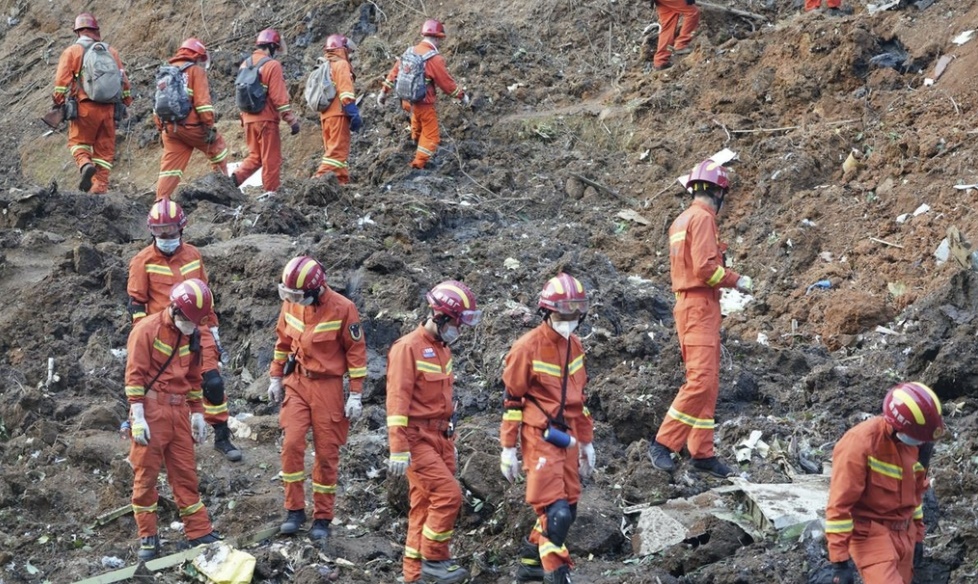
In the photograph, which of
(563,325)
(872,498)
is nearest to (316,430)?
(563,325)

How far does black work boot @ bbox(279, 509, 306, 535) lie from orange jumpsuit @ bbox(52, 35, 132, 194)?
7793mm

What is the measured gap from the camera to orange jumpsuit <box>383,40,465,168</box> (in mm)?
15594

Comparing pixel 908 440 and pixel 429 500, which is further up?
pixel 908 440

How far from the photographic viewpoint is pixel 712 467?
9.66 m

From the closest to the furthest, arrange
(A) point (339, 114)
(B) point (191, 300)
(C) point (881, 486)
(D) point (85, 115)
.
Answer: (C) point (881, 486) < (B) point (191, 300) < (D) point (85, 115) < (A) point (339, 114)

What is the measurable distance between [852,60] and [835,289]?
151 inches

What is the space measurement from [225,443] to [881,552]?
18.9 feet

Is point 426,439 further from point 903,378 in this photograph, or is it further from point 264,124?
point 264,124

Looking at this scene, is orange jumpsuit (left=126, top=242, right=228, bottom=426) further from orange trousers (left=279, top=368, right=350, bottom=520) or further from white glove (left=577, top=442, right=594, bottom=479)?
white glove (left=577, top=442, right=594, bottom=479)

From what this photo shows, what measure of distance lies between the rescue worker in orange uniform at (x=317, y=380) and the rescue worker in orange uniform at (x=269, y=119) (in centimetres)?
647

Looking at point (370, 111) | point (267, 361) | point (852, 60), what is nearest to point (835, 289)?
point (852, 60)

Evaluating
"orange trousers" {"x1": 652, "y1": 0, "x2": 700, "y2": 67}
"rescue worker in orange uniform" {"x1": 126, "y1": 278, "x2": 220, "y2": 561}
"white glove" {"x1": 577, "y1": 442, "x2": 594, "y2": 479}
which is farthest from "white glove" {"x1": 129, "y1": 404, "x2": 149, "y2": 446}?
"orange trousers" {"x1": 652, "y1": 0, "x2": 700, "y2": 67}

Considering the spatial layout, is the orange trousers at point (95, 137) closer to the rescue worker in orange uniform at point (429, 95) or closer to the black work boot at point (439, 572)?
the rescue worker in orange uniform at point (429, 95)

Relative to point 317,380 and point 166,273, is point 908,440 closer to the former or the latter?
point 317,380
